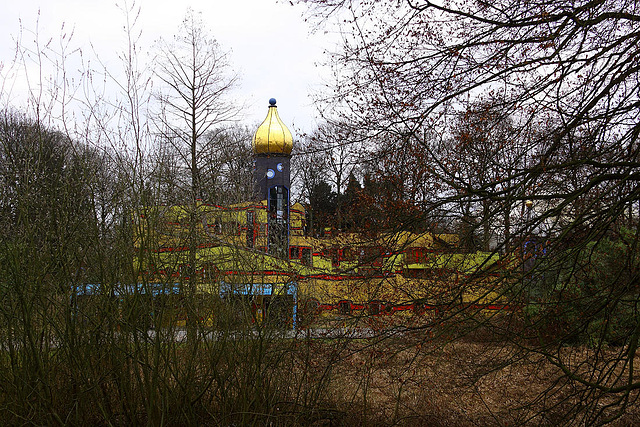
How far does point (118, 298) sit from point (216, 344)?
944mm

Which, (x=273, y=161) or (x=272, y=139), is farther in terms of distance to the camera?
(x=272, y=139)

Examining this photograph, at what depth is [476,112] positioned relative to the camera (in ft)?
16.8

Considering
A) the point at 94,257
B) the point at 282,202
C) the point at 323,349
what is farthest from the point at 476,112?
the point at 282,202

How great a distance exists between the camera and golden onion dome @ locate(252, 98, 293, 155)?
17188 millimetres

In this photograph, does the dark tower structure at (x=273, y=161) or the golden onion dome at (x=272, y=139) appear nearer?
the dark tower structure at (x=273, y=161)

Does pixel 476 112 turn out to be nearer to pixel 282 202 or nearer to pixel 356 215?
pixel 356 215

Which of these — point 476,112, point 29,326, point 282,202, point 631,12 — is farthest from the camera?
point 282,202

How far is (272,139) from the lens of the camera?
1722 cm

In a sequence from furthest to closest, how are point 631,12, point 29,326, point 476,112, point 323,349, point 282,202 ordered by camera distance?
1. point 282,202
2. point 323,349
3. point 476,112
4. point 631,12
5. point 29,326

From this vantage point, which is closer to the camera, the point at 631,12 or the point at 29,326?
the point at 29,326

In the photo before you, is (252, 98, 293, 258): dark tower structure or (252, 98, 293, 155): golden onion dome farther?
(252, 98, 293, 155): golden onion dome

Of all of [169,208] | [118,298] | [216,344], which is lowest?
[216,344]

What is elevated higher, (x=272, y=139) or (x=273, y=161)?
(x=272, y=139)

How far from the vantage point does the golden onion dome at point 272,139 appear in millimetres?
17188
